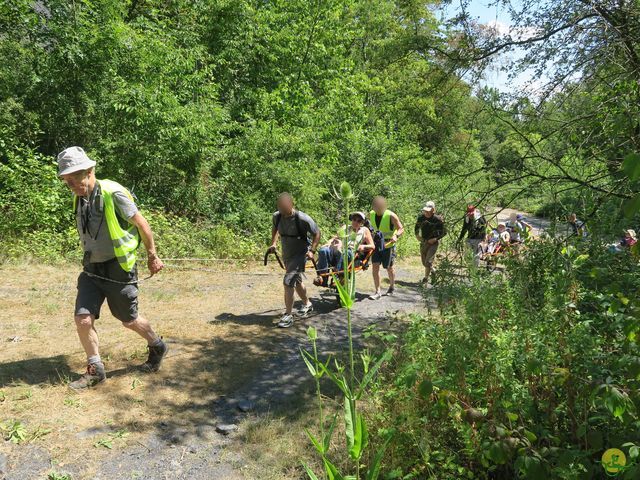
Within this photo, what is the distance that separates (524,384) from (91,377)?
365cm

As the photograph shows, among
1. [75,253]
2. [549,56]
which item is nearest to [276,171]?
[75,253]

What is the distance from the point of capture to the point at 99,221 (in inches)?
164

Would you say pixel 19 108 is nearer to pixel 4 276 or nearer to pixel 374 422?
pixel 4 276

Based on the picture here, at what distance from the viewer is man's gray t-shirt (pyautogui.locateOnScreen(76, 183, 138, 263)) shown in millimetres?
4164

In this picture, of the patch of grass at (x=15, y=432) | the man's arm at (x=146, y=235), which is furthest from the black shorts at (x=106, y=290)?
the patch of grass at (x=15, y=432)

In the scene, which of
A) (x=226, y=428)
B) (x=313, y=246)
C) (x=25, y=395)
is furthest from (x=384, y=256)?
(x=25, y=395)

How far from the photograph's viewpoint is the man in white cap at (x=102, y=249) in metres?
4.16

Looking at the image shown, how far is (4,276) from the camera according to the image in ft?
26.0

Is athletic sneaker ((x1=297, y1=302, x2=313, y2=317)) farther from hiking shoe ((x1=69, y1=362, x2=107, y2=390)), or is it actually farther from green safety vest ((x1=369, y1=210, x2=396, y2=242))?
hiking shoe ((x1=69, y1=362, x2=107, y2=390))

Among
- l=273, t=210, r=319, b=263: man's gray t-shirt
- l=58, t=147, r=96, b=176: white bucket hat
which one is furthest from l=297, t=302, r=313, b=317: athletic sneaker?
l=58, t=147, r=96, b=176: white bucket hat

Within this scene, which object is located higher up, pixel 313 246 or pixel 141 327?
pixel 313 246

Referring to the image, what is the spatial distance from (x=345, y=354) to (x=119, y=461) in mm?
2672

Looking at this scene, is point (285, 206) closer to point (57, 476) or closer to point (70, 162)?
point (70, 162)

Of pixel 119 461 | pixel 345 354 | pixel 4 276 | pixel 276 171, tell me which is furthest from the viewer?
pixel 276 171
